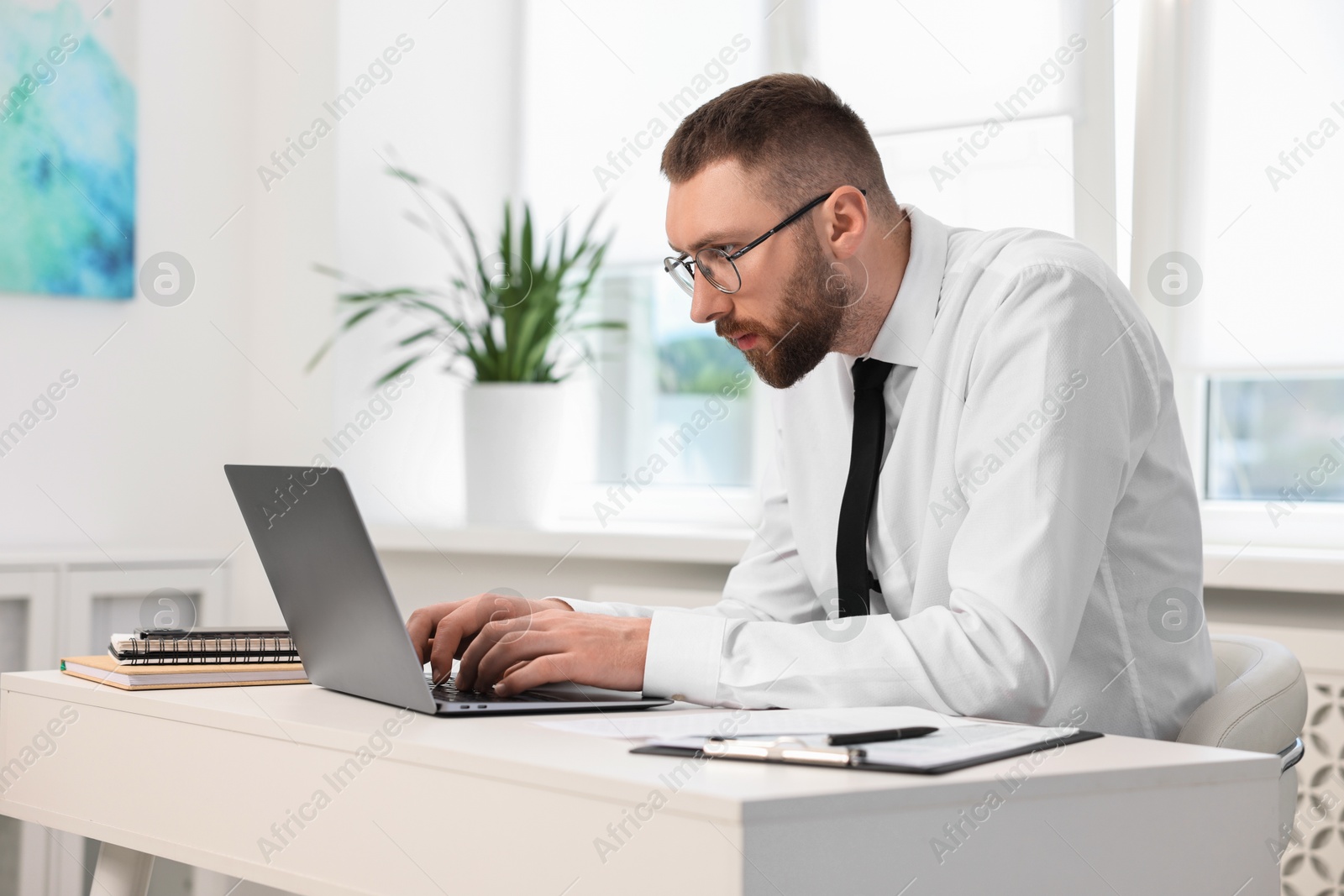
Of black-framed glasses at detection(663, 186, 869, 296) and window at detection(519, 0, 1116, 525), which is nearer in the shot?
black-framed glasses at detection(663, 186, 869, 296)

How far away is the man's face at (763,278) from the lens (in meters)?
1.55

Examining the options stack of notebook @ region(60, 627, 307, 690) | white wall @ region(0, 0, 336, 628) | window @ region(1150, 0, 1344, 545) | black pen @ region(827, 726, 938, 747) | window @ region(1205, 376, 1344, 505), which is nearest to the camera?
black pen @ region(827, 726, 938, 747)

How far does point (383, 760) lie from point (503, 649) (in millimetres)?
275

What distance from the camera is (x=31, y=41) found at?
296 cm

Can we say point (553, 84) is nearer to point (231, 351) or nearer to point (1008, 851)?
point (231, 351)

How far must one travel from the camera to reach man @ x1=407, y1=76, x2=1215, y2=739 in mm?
1231

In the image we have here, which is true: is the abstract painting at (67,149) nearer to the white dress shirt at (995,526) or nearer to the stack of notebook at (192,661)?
the stack of notebook at (192,661)

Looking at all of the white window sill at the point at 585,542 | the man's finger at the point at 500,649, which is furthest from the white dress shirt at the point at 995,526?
the white window sill at the point at 585,542

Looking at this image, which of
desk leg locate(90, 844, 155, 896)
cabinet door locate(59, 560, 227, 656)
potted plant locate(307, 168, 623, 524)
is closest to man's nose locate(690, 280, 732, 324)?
desk leg locate(90, 844, 155, 896)

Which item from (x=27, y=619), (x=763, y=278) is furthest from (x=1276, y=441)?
(x=27, y=619)

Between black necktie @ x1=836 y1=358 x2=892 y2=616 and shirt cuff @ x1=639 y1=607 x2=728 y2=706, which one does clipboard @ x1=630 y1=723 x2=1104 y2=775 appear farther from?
black necktie @ x1=836 y1=358 x2=892 y2=616

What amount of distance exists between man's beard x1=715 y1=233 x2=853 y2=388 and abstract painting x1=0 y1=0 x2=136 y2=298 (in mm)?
1985

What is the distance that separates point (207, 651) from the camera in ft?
4.56

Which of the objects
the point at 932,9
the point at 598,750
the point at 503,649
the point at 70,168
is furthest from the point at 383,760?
the point at 70,168
